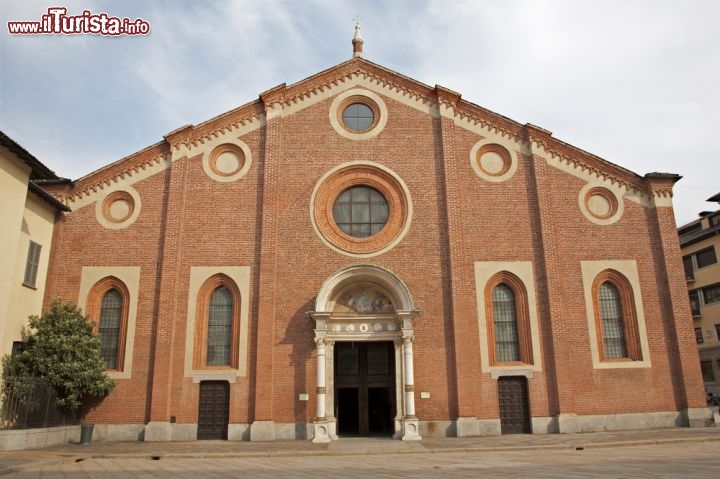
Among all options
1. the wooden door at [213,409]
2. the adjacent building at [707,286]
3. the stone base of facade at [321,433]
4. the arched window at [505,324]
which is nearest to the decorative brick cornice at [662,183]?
the arched window at [505,324]

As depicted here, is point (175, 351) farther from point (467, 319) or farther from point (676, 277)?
point (676, 277)

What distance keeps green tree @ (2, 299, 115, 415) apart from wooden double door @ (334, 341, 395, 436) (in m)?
8.24

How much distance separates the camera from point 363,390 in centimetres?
2131

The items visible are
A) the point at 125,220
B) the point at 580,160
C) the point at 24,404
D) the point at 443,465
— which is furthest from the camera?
the point at 580,160

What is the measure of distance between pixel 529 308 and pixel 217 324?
11.7 meters

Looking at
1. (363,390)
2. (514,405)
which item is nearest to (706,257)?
(514,405)

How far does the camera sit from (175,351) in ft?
66.8

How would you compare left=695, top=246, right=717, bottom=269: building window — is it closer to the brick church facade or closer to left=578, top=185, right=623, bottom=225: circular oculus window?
the brick church facade

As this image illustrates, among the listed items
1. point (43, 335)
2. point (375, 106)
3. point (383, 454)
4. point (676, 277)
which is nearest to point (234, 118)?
point (375, 106)

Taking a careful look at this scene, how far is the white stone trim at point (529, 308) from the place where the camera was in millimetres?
20484

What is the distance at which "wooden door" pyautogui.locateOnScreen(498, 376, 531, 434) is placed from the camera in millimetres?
20234

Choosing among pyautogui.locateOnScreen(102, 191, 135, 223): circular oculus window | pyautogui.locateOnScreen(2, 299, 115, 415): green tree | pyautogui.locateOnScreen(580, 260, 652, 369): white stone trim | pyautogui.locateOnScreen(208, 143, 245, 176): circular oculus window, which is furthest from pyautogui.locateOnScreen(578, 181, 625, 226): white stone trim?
pyautogui.locateOnScreen(2, 299, 115, 415): green tree

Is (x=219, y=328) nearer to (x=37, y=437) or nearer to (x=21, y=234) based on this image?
(x=37, y=437)

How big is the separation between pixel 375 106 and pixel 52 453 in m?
16.6
